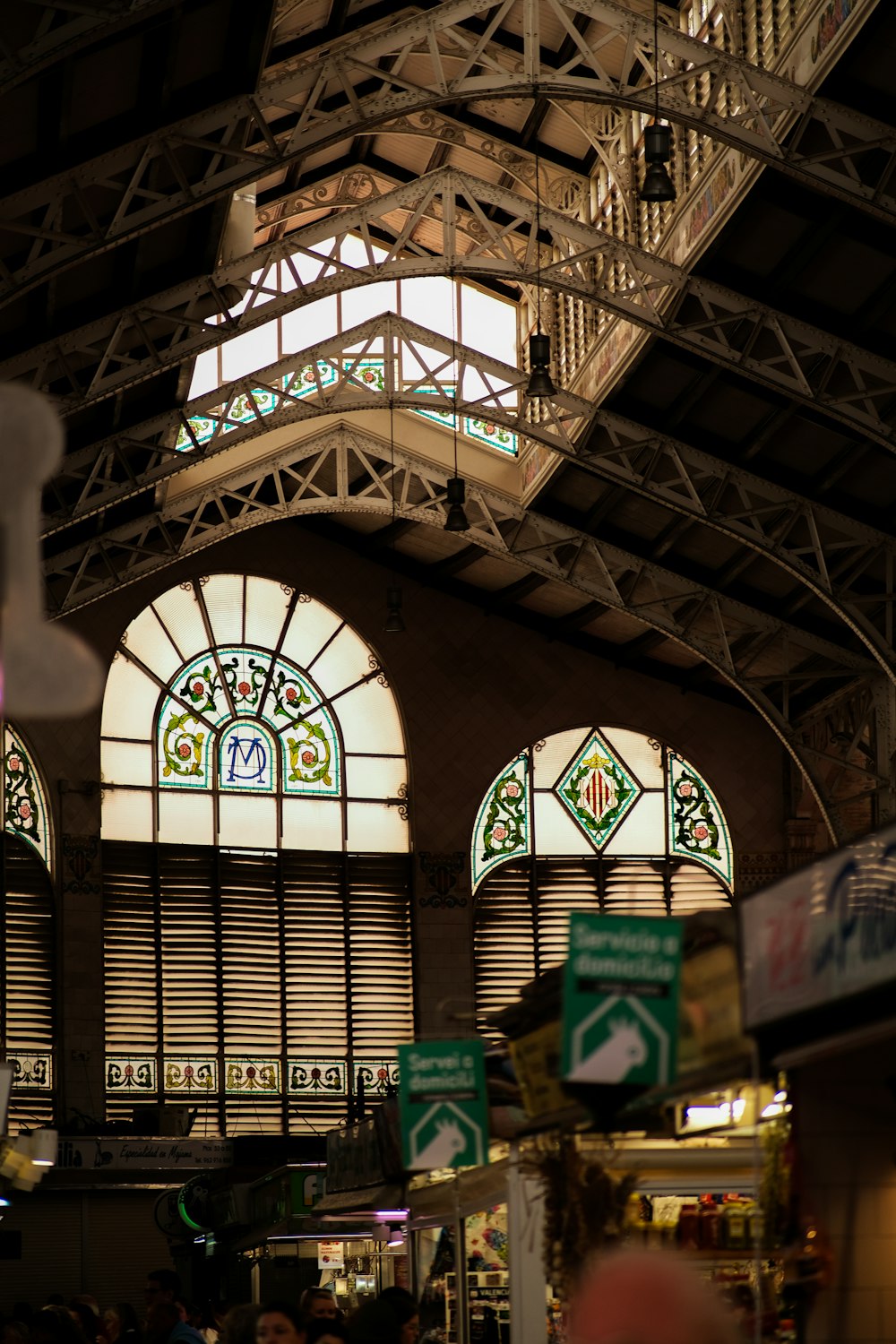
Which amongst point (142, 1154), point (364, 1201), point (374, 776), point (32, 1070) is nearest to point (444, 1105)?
point (364, 1201)

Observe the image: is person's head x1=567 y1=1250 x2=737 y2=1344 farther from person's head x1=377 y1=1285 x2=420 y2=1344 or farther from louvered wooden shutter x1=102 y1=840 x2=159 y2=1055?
louvered wooden shutter x1=102 y1=840 x2=159 y2=1055

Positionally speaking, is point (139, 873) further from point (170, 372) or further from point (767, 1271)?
point (767, 1271)

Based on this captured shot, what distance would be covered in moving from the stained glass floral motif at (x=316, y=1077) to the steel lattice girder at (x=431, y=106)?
37.6ft

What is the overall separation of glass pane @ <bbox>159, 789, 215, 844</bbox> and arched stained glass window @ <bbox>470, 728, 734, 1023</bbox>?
3.32 metres

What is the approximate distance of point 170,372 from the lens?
18.0 meters

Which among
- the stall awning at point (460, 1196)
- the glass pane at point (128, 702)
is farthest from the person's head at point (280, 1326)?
the glass pane at point (128, 702)

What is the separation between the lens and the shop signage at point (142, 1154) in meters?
19.4

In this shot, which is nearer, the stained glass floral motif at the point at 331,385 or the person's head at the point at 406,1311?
the person's head at the point at 406,1311

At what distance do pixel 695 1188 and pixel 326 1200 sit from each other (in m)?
5.60

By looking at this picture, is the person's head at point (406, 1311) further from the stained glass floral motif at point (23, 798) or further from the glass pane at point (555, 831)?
the glass pane at point (555, 831)

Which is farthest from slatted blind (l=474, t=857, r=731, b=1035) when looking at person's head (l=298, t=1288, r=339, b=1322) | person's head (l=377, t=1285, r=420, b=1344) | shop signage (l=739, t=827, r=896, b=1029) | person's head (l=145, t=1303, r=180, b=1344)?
shop signage (l=739, t=827, r=896, b=1029)

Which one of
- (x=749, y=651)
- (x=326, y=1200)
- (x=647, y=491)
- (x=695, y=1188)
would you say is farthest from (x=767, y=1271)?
(x=749, y=651)

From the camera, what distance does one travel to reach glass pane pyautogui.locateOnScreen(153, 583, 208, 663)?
2334 centimetres

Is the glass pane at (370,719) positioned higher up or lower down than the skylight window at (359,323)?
lower down
